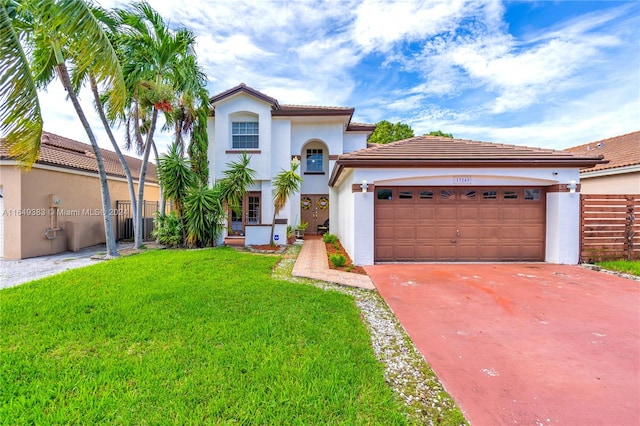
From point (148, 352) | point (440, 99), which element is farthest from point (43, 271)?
point (440, 99)

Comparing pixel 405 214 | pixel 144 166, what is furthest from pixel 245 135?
pixel 405 214

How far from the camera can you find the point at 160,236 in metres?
12.4

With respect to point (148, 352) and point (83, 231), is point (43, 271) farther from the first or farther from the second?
point (148, 352)

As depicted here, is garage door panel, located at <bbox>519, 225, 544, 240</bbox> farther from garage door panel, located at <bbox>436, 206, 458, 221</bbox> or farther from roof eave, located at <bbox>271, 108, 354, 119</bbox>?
roof eave, located at <bbox>271, 108, 354, 119</bbox>

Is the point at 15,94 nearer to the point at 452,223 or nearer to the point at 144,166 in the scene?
the point at 144,166

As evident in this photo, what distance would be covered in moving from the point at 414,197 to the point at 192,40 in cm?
1070

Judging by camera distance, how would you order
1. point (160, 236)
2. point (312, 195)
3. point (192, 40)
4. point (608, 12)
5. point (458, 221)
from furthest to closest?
point (312, 195) < point (160, 236) < point (192, 40) < point (458, 221) < point (608, 12)

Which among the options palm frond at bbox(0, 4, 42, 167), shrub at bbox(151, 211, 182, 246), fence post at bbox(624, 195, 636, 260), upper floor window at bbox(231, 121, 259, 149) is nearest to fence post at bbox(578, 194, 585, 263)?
fence post at bbox(624, 195, 636, 260)

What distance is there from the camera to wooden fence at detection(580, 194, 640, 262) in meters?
9.41

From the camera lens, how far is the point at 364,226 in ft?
30.1

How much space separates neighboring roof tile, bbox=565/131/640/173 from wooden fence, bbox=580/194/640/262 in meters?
2.33

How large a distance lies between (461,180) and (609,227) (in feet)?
17.5

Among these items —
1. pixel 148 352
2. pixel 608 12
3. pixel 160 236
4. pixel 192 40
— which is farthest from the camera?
pixel 160 236

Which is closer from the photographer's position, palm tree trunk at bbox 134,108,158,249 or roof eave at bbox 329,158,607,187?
roof eave at bbox 329,158,607,187
